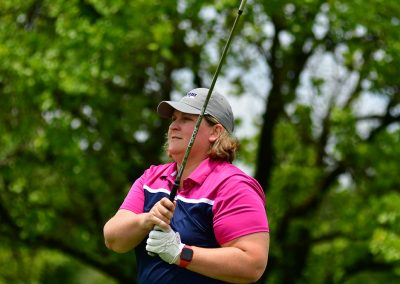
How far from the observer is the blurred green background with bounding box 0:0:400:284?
1234 cm

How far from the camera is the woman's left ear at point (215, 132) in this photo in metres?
3.91

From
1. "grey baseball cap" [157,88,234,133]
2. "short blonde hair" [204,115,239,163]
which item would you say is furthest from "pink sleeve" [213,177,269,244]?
"grey baseball cap" [157,88,234,133]

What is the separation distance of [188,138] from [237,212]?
0.52 metres

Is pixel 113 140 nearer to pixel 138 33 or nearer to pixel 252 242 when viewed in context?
pixel 138 33

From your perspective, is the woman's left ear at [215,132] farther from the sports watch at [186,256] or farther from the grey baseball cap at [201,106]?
the sports watch at [186,256]

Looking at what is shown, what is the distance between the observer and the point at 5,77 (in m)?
13.5

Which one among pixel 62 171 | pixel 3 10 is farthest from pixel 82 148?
pixel 3 10

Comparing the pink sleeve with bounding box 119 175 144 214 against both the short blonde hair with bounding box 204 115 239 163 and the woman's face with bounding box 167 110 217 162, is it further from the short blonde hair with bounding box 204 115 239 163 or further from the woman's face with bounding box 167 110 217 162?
the short blonde hair with bounding box 204 115 239 163

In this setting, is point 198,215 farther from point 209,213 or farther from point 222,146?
point 222,146

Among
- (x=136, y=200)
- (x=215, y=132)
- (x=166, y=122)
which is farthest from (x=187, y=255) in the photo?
(x=166, y=122)

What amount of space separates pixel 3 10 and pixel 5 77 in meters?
1.31

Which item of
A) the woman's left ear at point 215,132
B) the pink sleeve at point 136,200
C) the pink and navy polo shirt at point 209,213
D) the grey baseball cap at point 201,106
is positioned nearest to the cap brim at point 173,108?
the grey baseball cap at point 201,106

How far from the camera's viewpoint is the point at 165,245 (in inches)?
137

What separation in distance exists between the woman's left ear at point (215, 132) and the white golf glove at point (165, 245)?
1.86 feet
